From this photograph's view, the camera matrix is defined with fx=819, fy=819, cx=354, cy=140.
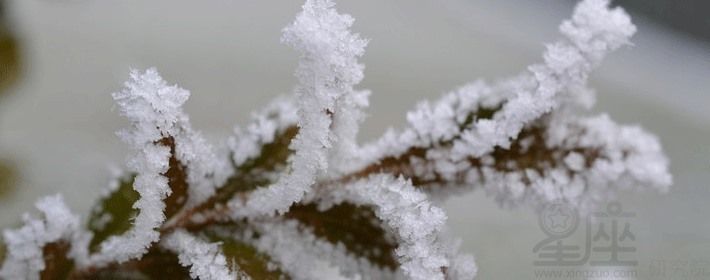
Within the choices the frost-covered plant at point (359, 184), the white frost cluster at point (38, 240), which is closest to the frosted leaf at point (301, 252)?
the frost-covered plant at point (359, 184)

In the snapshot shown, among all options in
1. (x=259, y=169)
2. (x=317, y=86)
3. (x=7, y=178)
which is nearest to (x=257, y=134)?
(x=259, y=169)

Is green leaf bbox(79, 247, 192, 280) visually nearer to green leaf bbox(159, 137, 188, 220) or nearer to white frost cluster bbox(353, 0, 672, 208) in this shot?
green leaf bbox(159, 137, 188, 220)

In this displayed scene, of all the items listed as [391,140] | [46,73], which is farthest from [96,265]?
[46,73]

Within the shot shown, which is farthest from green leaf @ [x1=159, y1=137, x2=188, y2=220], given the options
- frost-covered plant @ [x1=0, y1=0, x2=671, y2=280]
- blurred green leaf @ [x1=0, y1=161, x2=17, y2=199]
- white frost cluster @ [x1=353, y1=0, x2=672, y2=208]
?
blurred green leaf @ [x1=0, y1=161, x2=17, y2=199]

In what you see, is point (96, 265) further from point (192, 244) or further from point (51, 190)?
point (51, 190)

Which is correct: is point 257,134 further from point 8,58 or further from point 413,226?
point 8,58

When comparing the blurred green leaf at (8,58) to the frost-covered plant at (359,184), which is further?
the blurred green leaf at (8,58)

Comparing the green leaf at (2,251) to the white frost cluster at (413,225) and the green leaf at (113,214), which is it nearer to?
the green leaf at (113,214)
